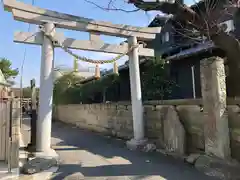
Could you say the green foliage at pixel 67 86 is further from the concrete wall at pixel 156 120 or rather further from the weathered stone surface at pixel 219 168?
the weathered stone surface at pixel 219 168

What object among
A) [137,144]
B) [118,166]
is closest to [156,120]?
[137,144]

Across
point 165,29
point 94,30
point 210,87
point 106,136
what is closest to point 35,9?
point 94,30

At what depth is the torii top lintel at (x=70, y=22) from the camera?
5.75 meters

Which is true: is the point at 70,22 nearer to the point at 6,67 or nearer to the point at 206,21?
the point at 206,21

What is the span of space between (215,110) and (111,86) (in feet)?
27.8

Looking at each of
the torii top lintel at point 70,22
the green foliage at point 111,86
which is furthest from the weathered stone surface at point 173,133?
the torii top lintel at point 70,22

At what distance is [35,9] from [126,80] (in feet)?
26.2

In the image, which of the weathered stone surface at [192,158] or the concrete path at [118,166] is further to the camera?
the weathered stone surface at [192,158]

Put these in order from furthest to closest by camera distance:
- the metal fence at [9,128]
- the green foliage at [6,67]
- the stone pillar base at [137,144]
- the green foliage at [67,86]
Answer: the green foliage at [6,67]
the green foliage at [67,86]
the stone pillar base at [137,144]
the metal fence at [9,128]

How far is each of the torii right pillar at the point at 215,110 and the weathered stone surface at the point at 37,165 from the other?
3.66m

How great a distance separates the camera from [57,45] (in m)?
6.36

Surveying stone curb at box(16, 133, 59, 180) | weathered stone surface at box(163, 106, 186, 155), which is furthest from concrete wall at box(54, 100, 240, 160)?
stone curb at box(16, 133, 59, 180)

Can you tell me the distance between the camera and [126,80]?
13.4m

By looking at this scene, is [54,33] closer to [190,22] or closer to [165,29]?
[190,22]
